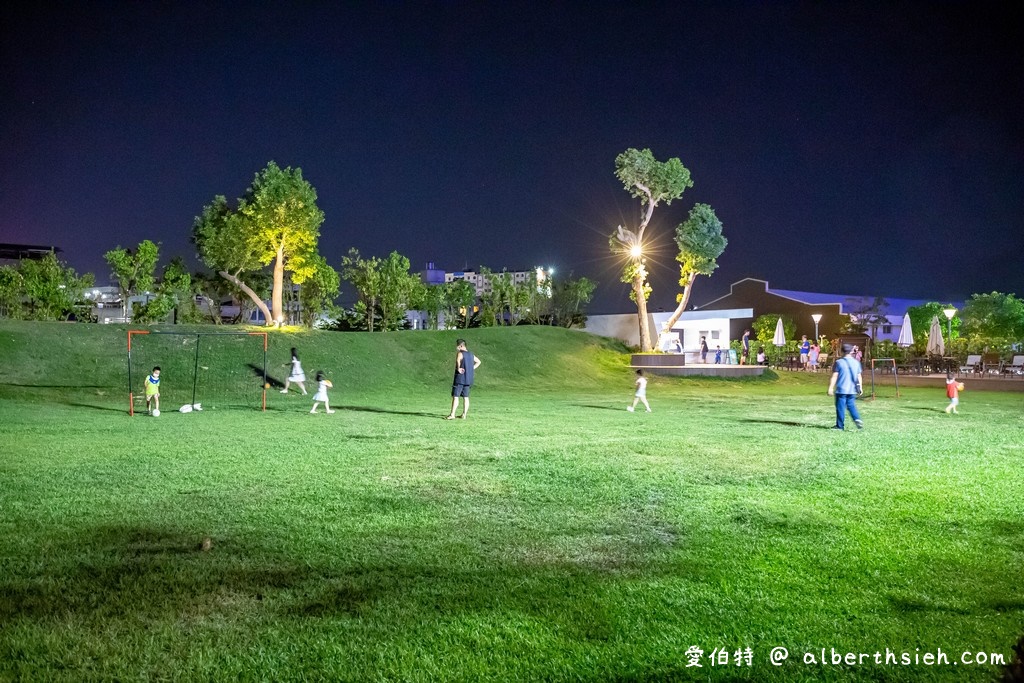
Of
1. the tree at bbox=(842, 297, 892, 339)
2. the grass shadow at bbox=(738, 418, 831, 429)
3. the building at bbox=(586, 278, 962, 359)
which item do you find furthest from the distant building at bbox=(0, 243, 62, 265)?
the tree at bbox=(842, 297, 892, 339)

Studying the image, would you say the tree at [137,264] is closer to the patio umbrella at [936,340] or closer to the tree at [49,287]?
the tree at [49,287]

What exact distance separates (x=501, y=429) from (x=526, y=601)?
384 inches

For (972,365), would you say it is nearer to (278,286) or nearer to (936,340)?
(936,340)

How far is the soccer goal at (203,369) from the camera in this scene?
21.5m

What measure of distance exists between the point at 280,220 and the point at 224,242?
3.49 meters

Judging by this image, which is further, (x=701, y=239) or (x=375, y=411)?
(x=701, y=239)

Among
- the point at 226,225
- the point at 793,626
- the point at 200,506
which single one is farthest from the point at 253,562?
the point at 226,225

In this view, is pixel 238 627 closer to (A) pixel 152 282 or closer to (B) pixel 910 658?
(B) pixel 910 658

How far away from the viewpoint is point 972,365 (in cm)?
3384

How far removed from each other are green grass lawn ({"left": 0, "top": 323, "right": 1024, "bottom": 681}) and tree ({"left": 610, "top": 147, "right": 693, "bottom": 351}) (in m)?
23.5

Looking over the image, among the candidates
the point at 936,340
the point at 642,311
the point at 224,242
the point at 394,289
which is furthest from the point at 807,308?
the point at 224,242

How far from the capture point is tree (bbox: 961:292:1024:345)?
138 ft

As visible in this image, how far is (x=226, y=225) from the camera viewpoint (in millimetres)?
35000

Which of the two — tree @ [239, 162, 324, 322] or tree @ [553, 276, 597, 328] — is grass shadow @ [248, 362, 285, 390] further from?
tree @ [553, 276, 597, 328]
